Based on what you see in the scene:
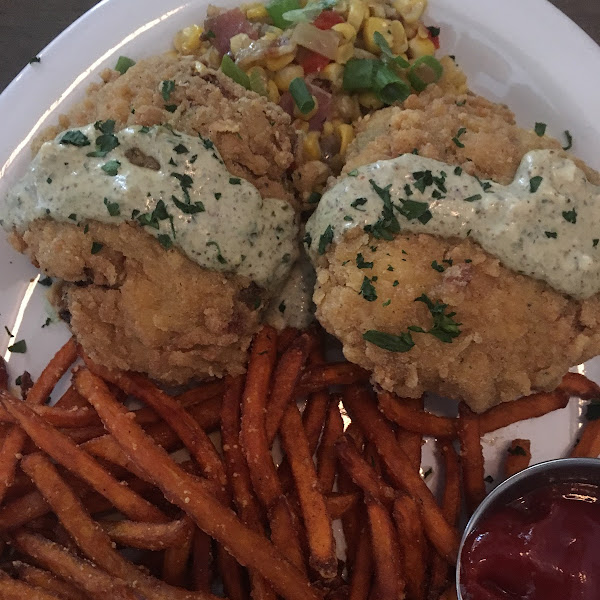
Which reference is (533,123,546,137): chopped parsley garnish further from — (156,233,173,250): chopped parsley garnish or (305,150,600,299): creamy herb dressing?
(156,233,173,250): chopped parsley garnish

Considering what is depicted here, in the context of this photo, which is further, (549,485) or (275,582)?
(549,485)

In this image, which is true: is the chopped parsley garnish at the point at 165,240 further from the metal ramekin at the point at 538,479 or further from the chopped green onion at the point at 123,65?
the metal ramekin at the point at 538,479

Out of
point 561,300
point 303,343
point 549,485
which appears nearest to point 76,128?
point 303,343

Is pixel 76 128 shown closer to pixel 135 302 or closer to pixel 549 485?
pixel 135 302

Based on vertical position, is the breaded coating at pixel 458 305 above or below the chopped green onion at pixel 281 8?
below

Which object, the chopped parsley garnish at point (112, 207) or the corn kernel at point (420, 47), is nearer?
the chopped parsley garnish at point (112, 207)

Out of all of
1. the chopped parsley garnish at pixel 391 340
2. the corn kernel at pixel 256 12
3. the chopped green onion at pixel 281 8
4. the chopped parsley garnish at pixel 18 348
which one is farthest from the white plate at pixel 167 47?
the chopped parsley garnish at pixel 391 340
